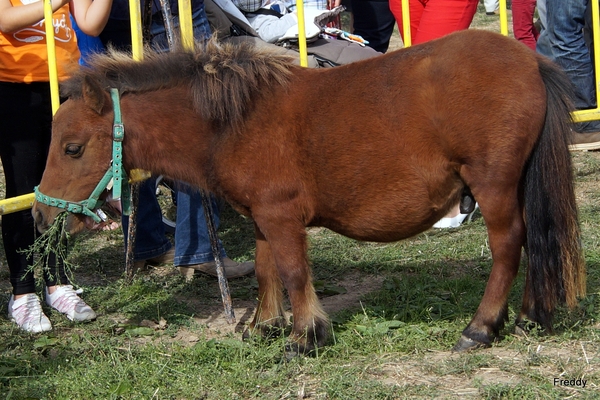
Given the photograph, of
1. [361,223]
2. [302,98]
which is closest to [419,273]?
[361,223]

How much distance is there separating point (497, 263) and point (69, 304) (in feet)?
8.05

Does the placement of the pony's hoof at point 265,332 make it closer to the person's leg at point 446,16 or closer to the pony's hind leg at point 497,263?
the pony's hind leg at point 497,263

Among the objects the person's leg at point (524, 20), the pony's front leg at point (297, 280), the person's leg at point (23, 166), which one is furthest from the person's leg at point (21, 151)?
the person's leg at point (524, 20)

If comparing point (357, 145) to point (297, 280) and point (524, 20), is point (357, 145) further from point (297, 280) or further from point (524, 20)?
point (524, 20)

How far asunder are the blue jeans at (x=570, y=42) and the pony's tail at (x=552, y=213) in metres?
2.96

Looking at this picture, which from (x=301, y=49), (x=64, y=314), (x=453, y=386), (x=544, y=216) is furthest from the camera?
(x=301, y=49)

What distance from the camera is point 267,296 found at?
4059mm

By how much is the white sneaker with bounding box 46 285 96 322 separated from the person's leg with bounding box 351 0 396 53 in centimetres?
417

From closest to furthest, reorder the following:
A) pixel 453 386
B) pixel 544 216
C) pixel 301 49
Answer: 1. pixel 453 386
2. pixel 544 216
3. pixel 301 49

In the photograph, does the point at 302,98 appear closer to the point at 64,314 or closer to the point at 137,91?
the point at 137,91

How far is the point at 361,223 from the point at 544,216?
0.86 m

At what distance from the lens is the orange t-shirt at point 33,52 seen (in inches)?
161

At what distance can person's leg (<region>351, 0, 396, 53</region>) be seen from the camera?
7.48 metres

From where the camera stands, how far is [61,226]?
3789 millimetres
